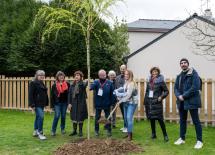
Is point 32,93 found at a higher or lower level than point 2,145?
higher

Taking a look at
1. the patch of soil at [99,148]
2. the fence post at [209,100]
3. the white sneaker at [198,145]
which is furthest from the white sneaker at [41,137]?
the fence post at [209,100]

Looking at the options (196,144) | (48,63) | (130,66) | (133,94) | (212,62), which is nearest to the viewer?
(196,144)

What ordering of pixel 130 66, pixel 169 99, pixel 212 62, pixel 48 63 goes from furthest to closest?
1. pixel 130 66
2. pixel 212 62
3. pixel 48 63
4. pixel 169 99

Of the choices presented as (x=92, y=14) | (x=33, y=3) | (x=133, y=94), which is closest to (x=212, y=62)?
(x=33, y=3)

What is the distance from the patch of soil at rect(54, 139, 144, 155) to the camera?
8812mm

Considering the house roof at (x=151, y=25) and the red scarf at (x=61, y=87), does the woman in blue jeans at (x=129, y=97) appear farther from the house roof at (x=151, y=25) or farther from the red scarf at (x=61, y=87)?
the house roof at (x=151, y=25)

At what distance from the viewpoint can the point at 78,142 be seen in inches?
384

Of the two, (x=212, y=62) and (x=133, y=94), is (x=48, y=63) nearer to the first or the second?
(x=212, y=62)

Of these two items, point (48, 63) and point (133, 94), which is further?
point (48, 63)

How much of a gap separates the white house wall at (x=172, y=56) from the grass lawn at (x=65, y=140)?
848 centimetres

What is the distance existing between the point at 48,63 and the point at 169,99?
780 centimetres

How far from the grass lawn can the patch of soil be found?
30 cm

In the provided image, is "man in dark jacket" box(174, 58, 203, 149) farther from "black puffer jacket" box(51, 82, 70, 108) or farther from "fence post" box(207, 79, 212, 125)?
"fence post" box(207, 79, 212, 125)

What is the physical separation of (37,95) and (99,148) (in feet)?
8.86
